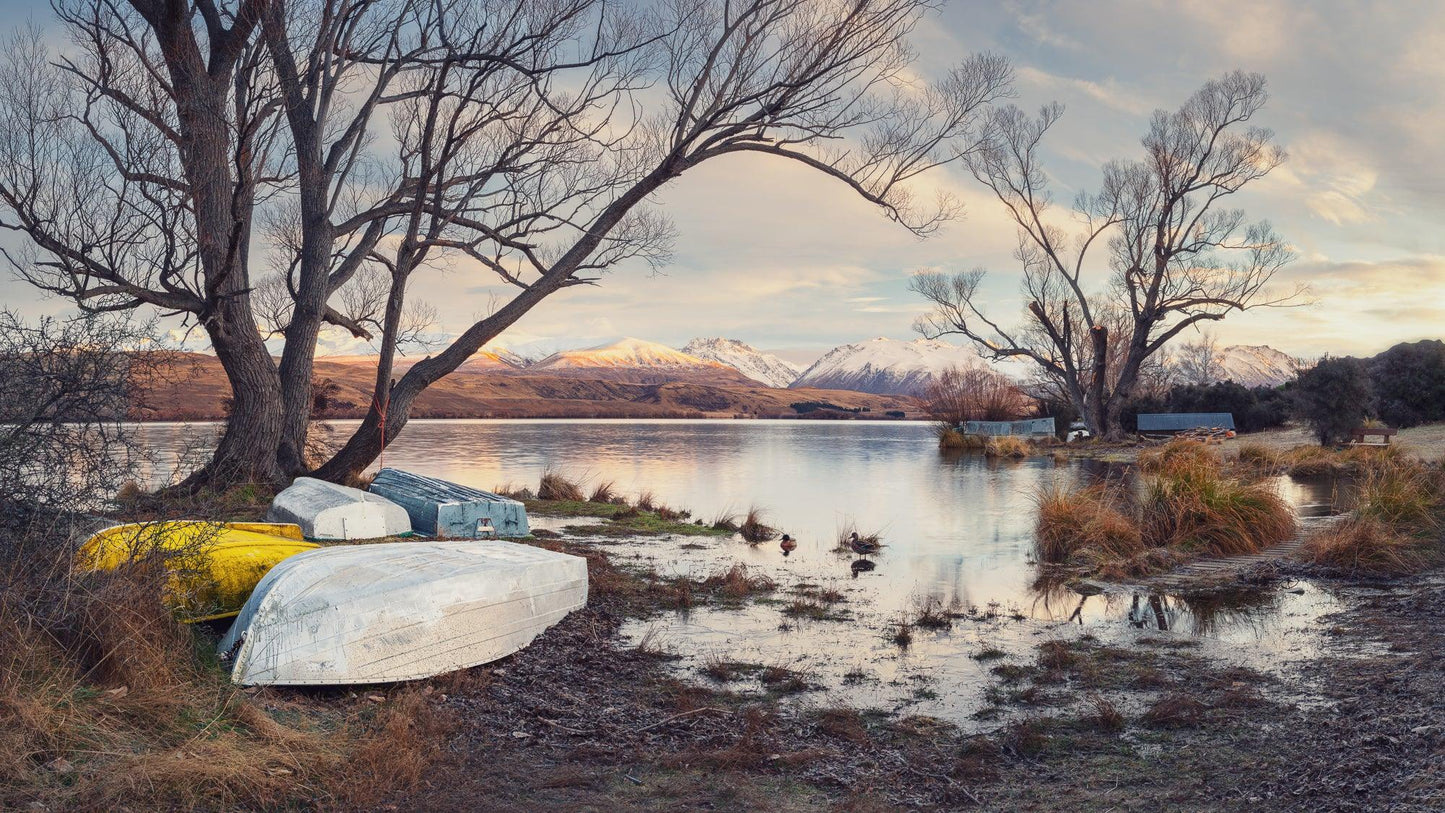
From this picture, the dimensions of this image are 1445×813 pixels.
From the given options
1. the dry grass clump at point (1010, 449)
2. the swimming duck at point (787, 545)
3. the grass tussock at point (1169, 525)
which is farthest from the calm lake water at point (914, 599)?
→ the dry grass clump at point (1010, 449)

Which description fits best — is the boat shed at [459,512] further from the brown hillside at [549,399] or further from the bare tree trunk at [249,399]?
the brown hillside at [549,399]

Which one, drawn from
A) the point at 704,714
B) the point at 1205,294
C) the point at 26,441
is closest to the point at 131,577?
the point at 26,441

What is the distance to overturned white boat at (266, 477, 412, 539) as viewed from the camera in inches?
392

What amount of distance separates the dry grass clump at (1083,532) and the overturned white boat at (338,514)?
8.17m

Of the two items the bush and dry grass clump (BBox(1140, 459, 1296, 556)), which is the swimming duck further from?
the bush

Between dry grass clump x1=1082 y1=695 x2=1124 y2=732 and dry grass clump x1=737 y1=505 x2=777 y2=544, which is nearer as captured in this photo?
dry grass clump x1=1082 y1=695 x2=1124 y2=732

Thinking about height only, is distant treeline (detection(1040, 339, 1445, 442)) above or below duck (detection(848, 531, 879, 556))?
above

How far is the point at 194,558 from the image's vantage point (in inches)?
224

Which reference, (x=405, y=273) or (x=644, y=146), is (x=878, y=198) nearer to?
(x=644, y=146)

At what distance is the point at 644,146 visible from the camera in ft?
48.3

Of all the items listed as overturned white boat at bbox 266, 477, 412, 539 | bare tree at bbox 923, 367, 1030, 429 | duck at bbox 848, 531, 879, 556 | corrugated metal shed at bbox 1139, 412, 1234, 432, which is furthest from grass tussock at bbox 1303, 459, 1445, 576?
bare tree at bbox 923, 367, 1030, 429

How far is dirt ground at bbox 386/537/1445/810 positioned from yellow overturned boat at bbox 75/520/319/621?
1.64 m

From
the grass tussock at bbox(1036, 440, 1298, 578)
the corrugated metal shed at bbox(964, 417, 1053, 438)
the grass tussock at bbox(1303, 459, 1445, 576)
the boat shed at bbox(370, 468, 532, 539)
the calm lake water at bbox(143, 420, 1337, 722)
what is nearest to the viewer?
the calm lake water at bbox(143, 420, 1337, 722)

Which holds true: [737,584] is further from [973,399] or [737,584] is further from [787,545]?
[973,399]
